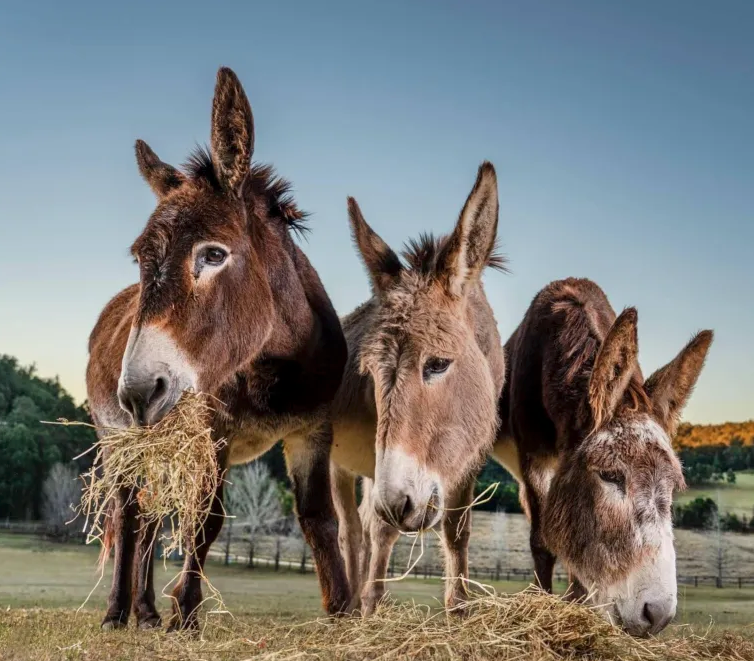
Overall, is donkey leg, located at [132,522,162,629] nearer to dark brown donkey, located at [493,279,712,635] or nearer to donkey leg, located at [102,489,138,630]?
donkey leg, located at [102,489,138,630]

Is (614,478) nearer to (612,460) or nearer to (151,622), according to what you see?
(612,460)

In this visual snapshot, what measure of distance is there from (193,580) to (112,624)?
118cm

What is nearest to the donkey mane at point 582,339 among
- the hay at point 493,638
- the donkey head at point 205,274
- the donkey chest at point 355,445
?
the hay at point 493,638

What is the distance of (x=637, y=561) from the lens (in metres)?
4.82

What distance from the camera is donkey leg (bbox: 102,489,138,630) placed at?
245 inches

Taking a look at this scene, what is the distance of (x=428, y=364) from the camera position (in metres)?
4.98

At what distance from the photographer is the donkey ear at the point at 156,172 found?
5832 millimetres

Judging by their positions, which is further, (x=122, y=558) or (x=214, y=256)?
(x=122, y=558)

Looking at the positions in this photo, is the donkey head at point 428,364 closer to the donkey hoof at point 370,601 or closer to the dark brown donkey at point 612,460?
the dark brown donkey at point 612,460

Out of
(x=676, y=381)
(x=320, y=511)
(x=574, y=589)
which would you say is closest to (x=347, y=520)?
(x=320, y=511)

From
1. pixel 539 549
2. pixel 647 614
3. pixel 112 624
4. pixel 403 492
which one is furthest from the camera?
pixel 539 549

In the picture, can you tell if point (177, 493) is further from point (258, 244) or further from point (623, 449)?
point (623, 449)

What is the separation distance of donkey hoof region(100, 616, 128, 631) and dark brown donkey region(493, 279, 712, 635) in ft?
11.0

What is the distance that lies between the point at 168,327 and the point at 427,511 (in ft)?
6.40
